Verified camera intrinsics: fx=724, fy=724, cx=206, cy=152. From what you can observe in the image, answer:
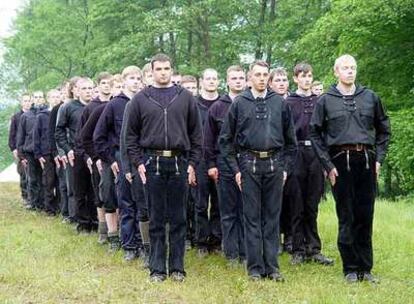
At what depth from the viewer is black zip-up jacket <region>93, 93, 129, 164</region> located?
9094mm

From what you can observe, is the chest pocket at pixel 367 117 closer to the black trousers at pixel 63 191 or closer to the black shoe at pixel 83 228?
the black shoe at pixel 83 228

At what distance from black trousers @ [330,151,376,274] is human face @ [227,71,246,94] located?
1599 mm

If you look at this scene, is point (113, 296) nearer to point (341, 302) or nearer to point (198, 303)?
point (198, 303)

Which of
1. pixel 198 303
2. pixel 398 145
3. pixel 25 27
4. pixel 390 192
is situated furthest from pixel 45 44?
pixel 198 303

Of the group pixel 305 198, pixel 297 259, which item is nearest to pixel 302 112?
pixel 305 198

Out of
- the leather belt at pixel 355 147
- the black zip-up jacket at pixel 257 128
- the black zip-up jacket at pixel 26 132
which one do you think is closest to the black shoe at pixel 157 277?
the black zip-up jacket at pixel 257 128

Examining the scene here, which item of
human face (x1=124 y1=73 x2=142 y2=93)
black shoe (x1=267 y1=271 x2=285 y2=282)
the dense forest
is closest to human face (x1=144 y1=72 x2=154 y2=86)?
human face (x1=124 y1=73 x2=142 y2=93)

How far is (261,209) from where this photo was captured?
7.58 meters

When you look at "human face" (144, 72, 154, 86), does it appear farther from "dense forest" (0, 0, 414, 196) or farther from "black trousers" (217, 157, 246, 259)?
"dense forest" (0, 0, 414, 196)

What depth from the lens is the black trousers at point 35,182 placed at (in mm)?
14216

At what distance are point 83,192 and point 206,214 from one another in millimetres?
2721

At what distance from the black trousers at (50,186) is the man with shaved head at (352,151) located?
705cm

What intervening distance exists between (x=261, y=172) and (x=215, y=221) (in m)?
1.78

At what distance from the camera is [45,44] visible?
40.1m
